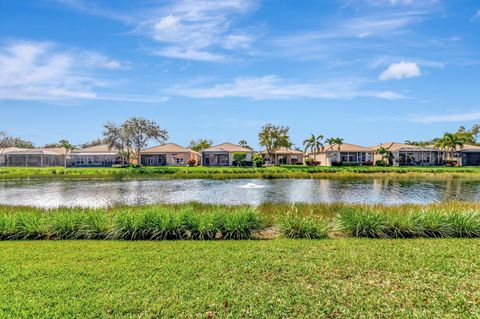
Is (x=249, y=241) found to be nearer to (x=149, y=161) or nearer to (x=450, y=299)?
(x=450, y=299)

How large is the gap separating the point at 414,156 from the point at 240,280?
69.4 meters

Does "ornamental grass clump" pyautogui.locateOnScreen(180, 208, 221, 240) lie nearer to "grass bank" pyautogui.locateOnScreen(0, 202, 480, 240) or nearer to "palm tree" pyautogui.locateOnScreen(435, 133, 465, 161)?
"grass bank" pyautogui.locateOnScreen(0, 202, 480, 240)

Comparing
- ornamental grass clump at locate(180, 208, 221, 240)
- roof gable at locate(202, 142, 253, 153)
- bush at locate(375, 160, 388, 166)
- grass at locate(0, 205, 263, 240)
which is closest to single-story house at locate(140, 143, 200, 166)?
roof gable at locate(202, 142, 253, 153)

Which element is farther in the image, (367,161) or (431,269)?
(367,161)

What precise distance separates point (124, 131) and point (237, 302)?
6163 centimetres

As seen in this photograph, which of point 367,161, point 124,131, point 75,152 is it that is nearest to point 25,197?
point 124,131

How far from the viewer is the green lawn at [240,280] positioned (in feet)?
15.8

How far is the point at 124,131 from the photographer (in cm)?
6272

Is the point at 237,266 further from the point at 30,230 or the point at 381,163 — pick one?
the point at 381,163

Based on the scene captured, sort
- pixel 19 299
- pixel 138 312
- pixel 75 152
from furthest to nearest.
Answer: pixel 75 152 → pixel 19 299 → pixel 138 312

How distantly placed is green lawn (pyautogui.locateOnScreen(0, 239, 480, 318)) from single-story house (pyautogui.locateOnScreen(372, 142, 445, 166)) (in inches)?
2454

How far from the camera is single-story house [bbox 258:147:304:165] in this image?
7150 centimetres

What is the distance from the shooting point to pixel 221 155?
64.8 metres

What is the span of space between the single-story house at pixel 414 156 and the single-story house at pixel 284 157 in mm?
17282
